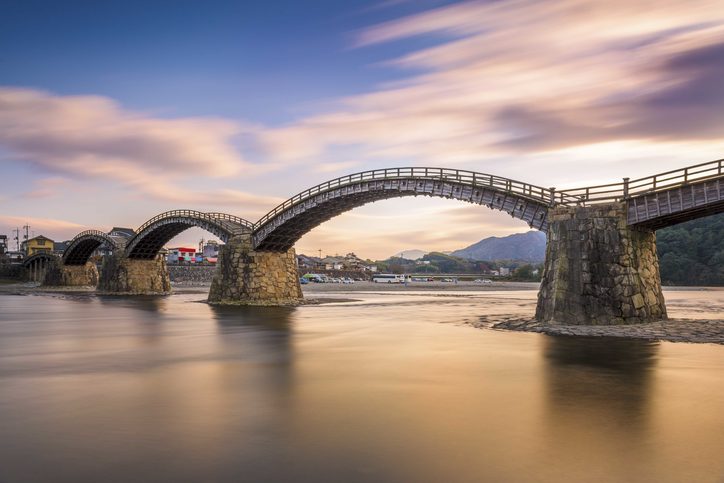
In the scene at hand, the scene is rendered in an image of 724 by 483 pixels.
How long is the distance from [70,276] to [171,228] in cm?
4381

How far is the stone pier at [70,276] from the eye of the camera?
4136 inches

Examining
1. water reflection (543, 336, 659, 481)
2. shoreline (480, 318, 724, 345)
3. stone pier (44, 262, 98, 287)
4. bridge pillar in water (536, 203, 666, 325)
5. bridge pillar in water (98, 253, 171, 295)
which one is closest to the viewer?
water reflection (543, 336, 659, 481)

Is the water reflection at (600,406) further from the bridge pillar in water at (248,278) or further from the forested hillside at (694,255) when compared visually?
the forested hillside at (694,255)

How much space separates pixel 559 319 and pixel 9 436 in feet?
83.7

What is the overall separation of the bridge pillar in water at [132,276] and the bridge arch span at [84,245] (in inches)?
93.8

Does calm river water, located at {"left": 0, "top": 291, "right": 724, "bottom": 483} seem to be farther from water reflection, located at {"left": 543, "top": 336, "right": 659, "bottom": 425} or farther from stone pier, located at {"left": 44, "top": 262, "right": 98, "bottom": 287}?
stone pier, located at {"left": 44, "top": 262, "right": 98, "bottom": 287}

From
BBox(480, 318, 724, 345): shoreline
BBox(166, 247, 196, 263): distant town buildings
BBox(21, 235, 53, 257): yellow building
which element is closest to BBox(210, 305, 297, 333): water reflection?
BBox(480, 318, 724, 345): shoreline

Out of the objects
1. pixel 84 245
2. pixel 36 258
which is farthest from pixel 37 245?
pixel 84 245

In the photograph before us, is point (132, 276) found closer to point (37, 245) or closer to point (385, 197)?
point (385, 197)

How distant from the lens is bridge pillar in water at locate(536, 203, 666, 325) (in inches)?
1131

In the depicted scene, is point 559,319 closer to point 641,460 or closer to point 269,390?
point 269,390

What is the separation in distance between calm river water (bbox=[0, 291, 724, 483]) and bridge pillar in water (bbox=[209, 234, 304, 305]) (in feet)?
98.8

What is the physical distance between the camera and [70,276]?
105688 millimetres

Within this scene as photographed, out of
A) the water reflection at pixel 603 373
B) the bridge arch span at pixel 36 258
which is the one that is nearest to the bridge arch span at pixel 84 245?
the bridge arch span at pixel 36 258
